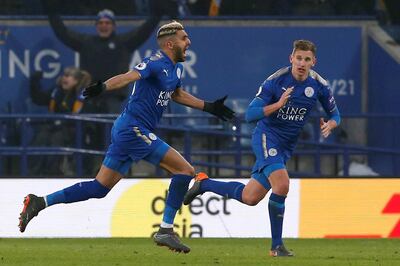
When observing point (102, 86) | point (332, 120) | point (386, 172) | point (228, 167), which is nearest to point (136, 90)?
point (102, 86)

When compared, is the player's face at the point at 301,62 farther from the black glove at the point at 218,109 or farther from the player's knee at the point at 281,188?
the player's knee at the point at 281,188

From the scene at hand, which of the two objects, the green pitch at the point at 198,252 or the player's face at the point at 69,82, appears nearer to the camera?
the green pitch at the point at 198,252

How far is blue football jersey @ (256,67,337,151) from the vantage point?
13328 mm

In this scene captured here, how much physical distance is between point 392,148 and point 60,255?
8877mm

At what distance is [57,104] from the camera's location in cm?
2139

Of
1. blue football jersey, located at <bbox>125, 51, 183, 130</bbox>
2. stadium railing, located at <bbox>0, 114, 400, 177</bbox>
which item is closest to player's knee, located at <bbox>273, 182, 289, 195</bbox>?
blue football jersey, located at <bbox>125, 51, 183, 130</bbox>

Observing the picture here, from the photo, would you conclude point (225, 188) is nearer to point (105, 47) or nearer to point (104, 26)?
point (104, 26)

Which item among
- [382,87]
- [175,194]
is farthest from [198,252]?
[382,87]

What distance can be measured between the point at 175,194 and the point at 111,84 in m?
1.52

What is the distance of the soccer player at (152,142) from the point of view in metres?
13.0

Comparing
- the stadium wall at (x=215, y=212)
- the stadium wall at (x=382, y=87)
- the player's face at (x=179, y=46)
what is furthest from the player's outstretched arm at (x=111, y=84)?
the stadium wall at (x=382, y=87)

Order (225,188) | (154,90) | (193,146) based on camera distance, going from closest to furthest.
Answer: (154,90)
(225,188)
(193,146)

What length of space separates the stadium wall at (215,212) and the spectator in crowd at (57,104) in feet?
8.90

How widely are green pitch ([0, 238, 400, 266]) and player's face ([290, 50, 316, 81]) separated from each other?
66.9 inches
